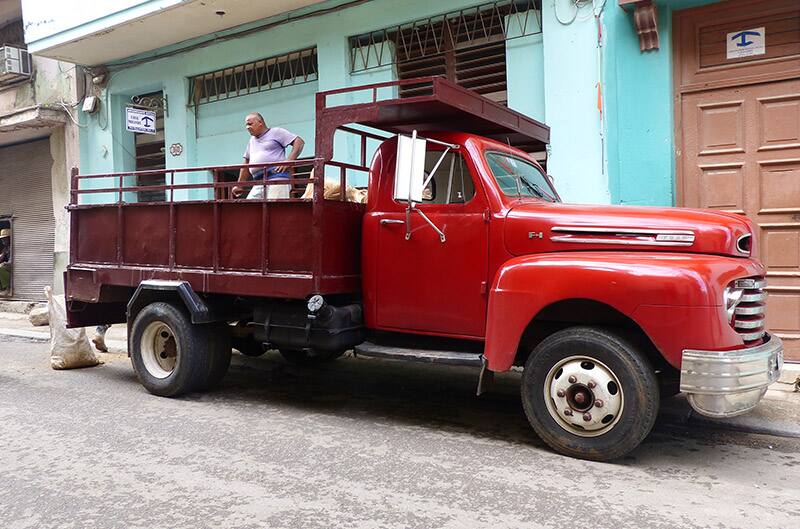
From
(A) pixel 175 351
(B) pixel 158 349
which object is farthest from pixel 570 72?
(B) pixel 158 349

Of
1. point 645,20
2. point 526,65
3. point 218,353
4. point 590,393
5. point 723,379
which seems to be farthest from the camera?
point 526,65

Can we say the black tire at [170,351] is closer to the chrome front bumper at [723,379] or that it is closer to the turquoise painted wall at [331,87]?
the turquoise painted wall at [331,87]

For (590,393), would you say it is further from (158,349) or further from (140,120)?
(140,120)

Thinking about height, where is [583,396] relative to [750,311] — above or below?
below

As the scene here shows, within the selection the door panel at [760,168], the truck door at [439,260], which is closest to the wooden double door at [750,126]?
the door panel at [760,168]

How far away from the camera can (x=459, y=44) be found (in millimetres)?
8852

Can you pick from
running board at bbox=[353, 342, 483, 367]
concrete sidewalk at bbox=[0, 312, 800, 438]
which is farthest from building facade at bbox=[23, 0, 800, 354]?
running board at bbox=[353, 342, 483, 367]

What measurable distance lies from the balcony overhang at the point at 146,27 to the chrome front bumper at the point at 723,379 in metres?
8.17

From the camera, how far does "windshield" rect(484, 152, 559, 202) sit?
4766 millimetres

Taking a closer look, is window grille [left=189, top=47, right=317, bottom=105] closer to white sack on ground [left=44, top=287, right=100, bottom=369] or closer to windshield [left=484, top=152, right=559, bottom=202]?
white sack on ground [left=44, top=287, right=100, bottom=369]

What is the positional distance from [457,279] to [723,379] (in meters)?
1.87

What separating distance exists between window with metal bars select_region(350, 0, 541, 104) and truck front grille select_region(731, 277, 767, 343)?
5217 millimetres

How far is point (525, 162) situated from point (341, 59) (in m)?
5.16

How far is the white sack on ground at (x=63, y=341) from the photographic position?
7.05 m
